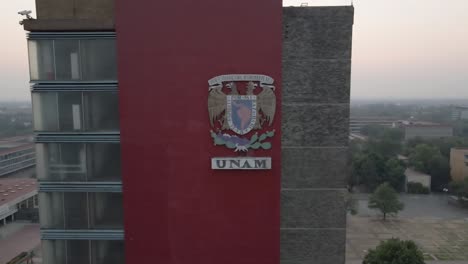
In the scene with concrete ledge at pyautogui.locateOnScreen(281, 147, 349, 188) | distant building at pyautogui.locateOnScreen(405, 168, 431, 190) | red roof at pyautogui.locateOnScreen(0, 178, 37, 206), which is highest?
concrete ledge at pyautogui.locateOnScreen(281, 147, 349, 188)

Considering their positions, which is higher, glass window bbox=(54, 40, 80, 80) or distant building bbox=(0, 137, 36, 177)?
glass window bbox=(54, 40, 80, 80)

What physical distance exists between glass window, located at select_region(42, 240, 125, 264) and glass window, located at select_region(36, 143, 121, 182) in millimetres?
2117

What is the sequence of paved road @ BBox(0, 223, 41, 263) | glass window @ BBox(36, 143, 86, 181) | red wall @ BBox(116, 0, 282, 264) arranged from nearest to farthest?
red wall @ BBox(116, 0, 282, 264)
glass window @ BBox(36, 143, 86, 181)
paved road @ BBox(0, 223, 41, 263)

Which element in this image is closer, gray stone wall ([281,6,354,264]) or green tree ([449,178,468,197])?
gray stone wall ([281,6,354,264])

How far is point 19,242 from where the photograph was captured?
121 ft

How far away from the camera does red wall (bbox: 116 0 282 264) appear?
1014cm

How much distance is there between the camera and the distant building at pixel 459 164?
54469 millimetres

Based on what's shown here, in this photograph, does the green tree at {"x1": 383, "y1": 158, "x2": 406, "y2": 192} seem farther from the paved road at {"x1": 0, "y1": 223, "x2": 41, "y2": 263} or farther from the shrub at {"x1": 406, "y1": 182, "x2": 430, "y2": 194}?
the paved road at {"x1": 0, "y1": 223, "x2": 41, "y2": 263}

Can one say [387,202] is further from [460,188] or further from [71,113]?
[71,113]

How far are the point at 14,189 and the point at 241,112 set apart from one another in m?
49.1

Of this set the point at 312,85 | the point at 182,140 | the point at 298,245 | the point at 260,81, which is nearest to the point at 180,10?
the point at 260,81

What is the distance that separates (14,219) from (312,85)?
1832 inches

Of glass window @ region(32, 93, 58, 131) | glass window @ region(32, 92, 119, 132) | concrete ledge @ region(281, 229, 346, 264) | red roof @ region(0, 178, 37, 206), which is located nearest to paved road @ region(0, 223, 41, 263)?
red roof @ region(0, 178, 37, 206)

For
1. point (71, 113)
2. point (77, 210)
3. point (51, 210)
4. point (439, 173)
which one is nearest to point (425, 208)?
point (439, 173)
